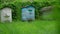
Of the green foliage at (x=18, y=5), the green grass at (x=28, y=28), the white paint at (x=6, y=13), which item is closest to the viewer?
the green grass at (x=28, y=28)

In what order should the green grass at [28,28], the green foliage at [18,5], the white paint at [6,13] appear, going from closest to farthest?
the green grass at [28,28] < the white paint at [6,13] < the green foliage at [18,5]

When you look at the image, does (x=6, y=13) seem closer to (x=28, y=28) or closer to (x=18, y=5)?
(x=18, y=5)

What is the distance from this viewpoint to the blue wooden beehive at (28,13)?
7.27m

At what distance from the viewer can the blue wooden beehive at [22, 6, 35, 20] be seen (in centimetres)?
727

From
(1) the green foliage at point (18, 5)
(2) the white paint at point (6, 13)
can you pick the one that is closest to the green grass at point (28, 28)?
(2) the white paint at point (6, 13)

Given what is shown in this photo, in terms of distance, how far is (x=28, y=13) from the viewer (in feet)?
24.0

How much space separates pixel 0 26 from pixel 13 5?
144 cm

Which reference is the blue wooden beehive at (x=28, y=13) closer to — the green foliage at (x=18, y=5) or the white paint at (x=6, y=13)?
the green foliage at (x=18, y=5)

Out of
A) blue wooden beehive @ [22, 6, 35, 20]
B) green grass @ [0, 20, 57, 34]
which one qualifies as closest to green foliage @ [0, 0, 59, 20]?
blue wooden beehive @ [22, 6, 35, 20]

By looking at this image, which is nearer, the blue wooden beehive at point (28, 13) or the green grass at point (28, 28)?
the green grass at point (28, 28)

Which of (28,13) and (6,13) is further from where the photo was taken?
(28,13)

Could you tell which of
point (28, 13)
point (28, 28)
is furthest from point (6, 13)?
point (28, 28)

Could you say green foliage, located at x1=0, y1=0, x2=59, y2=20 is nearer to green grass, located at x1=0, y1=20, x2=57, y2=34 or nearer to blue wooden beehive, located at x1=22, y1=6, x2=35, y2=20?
blue wooden beehive, located at x1=22, y1=6, x2=35, y2=20

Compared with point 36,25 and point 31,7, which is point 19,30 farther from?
point 31,7
